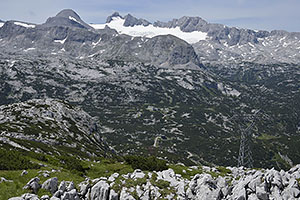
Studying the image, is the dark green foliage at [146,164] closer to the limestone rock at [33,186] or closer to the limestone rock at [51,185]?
the limestone rock at [51,185]

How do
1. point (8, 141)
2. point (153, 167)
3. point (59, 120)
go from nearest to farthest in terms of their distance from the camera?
point (153, 167) < point (8, 141) < point (59, 120)

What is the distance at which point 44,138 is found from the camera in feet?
310

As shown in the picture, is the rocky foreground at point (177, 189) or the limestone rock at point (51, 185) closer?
the rocky foreground at point (177, 189)

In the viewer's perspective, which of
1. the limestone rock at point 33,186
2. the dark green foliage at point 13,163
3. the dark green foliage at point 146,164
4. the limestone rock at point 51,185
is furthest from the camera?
the dark green foliage at point 146,164

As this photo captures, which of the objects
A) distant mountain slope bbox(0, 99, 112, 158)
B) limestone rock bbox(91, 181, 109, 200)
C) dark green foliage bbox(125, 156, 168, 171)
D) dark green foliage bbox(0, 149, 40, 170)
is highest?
distant mountain slope bbox(0, 99, 112, 158)

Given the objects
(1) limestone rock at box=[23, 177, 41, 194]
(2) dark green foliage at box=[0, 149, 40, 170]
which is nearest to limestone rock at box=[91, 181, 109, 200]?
(1) limestone rock at box=[23, 177, 41, 194]

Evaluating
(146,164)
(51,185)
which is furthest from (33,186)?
(146,164)

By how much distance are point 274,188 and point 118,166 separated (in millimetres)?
27514

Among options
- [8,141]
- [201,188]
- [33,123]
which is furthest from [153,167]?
[33,123]

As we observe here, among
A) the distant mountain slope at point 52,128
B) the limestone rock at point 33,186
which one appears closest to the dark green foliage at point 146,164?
the limestone rock at point 33,186

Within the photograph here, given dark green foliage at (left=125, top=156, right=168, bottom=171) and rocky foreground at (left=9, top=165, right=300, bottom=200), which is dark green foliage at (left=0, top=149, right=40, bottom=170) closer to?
rocky foreground at (left=9, top=165, right=300, bottom=200)

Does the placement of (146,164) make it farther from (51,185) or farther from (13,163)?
(13,163)

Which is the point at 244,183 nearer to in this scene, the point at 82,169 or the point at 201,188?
the point at 201,188

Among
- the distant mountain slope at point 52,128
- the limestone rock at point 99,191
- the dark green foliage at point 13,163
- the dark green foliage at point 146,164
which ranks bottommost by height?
the limestone rock at point 99,191
